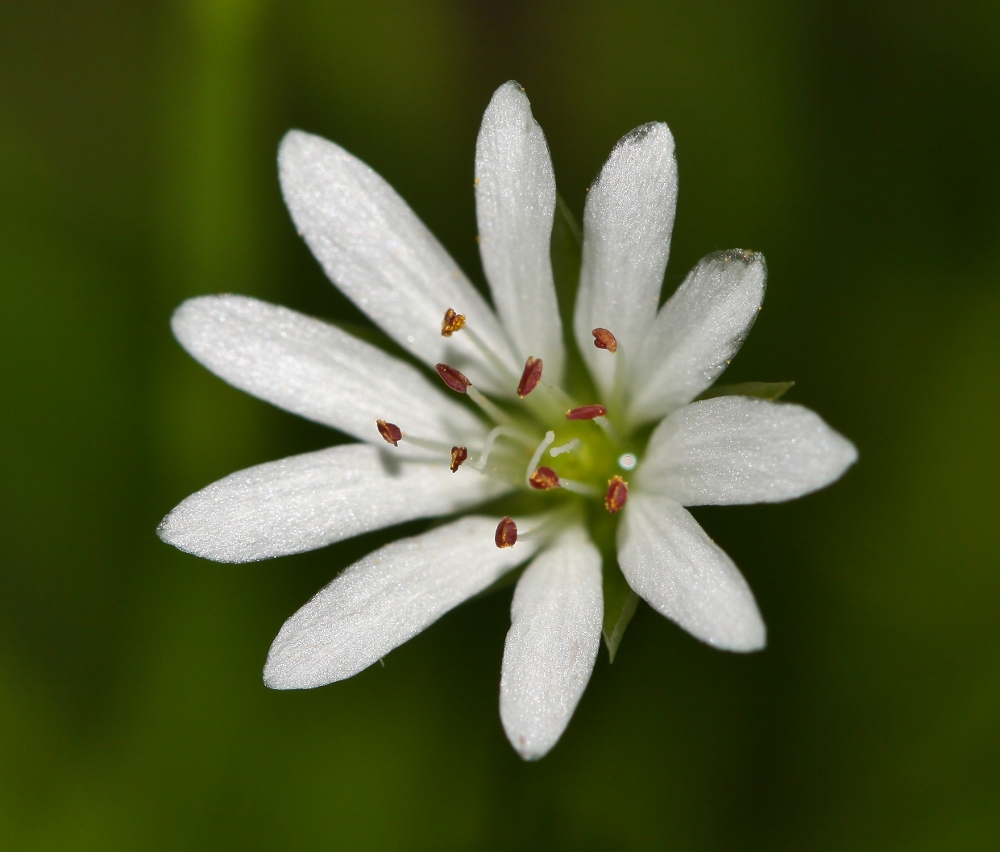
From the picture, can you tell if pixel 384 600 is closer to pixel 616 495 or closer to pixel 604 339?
pixel 616 495

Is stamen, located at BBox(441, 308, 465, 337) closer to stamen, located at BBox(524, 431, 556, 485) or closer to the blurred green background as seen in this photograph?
stamen, located at BBox(524, 431, 556, 485)

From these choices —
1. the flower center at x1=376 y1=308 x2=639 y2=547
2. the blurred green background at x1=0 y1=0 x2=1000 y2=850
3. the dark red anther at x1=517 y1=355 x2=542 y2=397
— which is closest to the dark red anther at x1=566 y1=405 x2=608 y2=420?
the flower center at x1=376 y1=308 x2=639 y2=547

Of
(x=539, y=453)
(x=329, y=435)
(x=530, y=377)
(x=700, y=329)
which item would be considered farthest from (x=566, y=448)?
(x=329, y=435)

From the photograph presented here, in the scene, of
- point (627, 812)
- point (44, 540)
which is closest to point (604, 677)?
point (627, 812)

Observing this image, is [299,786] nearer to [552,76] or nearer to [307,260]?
[307,260]

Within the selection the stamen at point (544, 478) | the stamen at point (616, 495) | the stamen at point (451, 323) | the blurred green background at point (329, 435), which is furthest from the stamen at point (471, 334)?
the blurred green background at point (329, 435)

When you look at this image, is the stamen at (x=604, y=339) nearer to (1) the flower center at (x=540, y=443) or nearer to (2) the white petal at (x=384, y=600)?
(1) the flower center at (x=540, y=443)

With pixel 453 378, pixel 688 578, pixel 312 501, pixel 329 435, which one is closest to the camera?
pixel 688 578
